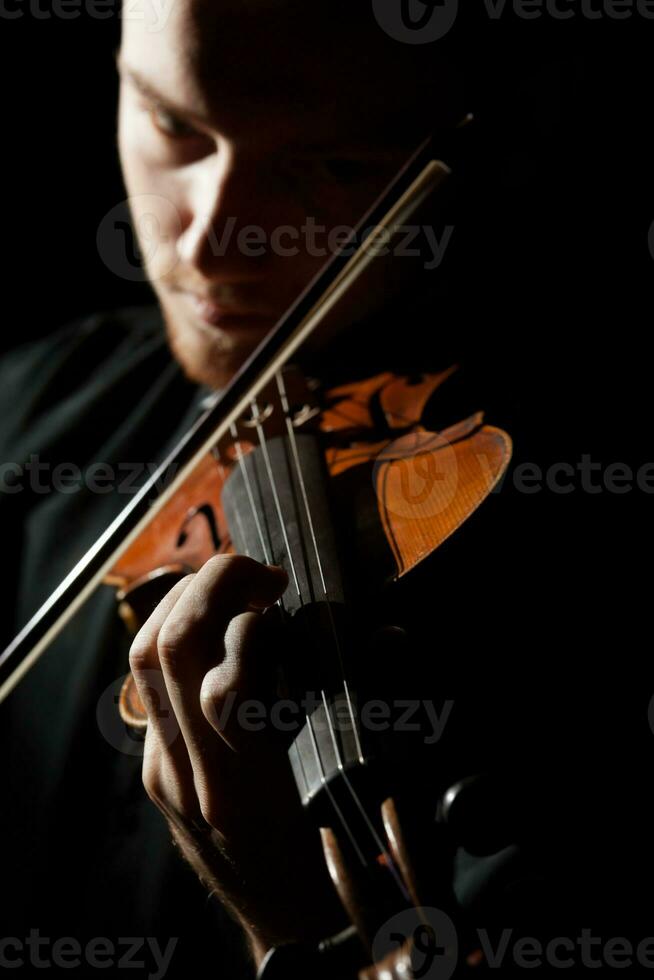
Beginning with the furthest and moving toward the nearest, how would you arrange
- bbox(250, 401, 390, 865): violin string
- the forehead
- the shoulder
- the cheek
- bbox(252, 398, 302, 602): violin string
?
the shoulder → the cheek → the forehead → bbox(252, 398, 302, 602): violin string → bbox(250, 401, 390, 865): violin string

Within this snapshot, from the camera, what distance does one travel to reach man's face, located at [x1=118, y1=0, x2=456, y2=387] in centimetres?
70

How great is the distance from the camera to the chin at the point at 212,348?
853mm

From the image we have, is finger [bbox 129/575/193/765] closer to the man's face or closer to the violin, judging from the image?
the violin

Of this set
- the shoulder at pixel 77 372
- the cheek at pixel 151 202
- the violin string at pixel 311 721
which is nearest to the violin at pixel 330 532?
the violin string at pixel 311 721

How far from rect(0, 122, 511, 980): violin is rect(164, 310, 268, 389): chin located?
5 centimetres

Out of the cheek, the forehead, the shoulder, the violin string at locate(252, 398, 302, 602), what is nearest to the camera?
the violin string at locate(252, 398, 302, 602)

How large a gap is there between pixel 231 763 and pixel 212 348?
55 centimetres

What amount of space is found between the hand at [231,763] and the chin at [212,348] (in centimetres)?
45

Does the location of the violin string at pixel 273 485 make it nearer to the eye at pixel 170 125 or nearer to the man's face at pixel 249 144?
the man's face at pixel 249 144

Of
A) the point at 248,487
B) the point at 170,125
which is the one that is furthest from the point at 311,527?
the point at 170,125

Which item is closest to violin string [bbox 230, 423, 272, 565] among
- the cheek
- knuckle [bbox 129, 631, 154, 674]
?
knuckle [bbox 129, 631, 154, 674]

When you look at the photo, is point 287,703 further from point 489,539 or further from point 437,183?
point 437,183

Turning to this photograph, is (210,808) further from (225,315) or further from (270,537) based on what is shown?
(225,315)

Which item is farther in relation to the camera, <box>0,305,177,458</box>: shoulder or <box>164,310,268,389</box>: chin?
<box>0,305,177,458</box>: shoulder
